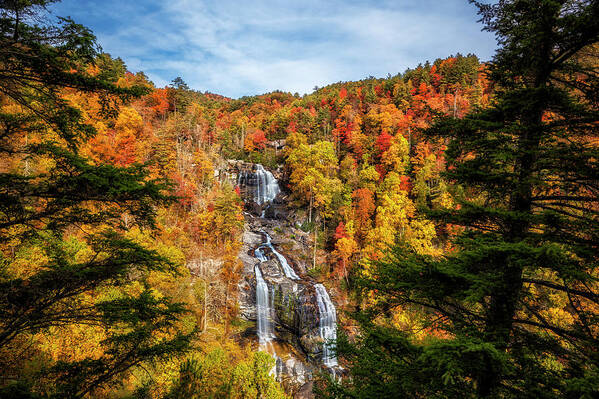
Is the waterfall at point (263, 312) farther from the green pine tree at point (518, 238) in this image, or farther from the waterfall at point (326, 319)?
the green pine tree at point (518, 238)

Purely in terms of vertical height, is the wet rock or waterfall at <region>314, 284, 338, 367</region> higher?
the wet rock

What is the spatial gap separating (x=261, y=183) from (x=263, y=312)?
18.9 meters

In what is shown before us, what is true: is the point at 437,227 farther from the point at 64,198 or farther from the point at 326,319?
the point at 326,319

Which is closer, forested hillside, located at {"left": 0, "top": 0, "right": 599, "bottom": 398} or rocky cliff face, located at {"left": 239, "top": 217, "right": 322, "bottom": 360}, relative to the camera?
forested hillside, located at {"left": 0, "top": 0, "right": 599, "bottom": 398}

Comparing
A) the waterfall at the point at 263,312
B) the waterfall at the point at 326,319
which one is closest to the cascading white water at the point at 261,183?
the waterfall at the point at 263,312

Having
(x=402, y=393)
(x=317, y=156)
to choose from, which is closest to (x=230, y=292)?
(x=317, y=156)

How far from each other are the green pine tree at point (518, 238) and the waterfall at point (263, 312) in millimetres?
17037

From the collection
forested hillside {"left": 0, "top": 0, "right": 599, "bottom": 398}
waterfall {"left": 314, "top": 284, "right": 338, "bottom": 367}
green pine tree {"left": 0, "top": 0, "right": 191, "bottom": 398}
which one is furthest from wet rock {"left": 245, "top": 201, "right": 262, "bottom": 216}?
green pine tree {"left": 0, "top": 0, "right": 191, "bottom": 398}

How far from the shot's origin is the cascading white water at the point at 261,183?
33.7m

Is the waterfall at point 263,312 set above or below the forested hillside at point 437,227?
below

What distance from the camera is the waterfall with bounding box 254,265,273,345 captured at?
19502mm

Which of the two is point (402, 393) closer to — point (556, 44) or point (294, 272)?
point (556, 44)

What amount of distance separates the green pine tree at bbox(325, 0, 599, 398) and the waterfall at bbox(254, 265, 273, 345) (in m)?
17.0

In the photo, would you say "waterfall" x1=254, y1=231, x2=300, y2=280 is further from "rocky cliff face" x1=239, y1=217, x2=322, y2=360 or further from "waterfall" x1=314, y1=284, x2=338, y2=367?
A: "waterfall" x1=314, y1=284, x2=338, y2=367
